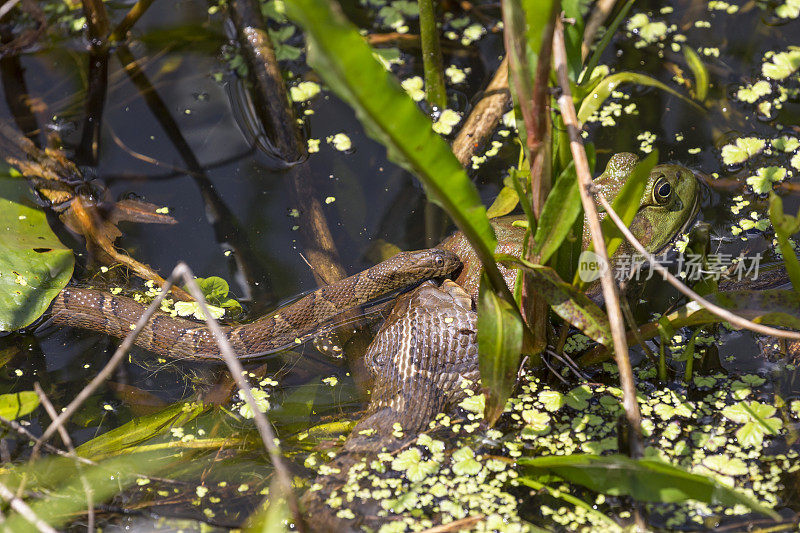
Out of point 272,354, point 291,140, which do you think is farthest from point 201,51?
point 272,354

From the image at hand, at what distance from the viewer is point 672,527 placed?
2.38 metres

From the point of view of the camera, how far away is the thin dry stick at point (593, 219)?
213cm

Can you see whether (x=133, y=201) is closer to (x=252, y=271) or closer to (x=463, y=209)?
(x=252, y=271)

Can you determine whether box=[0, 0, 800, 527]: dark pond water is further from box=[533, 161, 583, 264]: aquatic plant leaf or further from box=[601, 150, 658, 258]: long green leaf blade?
box=[533, 161, 583, 264]: aquatic plant leaf

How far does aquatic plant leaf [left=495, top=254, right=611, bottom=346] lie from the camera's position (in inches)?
90.9

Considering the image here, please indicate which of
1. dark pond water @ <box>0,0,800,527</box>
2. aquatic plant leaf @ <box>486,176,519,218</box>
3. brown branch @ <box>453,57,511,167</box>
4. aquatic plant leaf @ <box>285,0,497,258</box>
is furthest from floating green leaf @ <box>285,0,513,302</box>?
brown branch @ <box>453,57,511,167</box>

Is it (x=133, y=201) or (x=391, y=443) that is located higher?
(x=133, y=201)

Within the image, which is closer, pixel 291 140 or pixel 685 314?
pixel 685 314

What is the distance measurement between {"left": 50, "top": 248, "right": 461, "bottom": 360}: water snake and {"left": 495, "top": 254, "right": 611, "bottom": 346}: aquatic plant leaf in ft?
4.96

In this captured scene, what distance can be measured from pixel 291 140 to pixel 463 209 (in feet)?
8.36

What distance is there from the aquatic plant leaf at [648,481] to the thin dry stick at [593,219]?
0.14m

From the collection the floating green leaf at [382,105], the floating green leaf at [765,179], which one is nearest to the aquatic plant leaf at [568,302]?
the floating green leaf at [382,105]

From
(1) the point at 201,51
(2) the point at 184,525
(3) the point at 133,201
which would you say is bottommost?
(2) the point at 184,525

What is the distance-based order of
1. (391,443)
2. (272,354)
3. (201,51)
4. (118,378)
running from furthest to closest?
(201,51) < (272,354) < (118,378) < (391,443)
